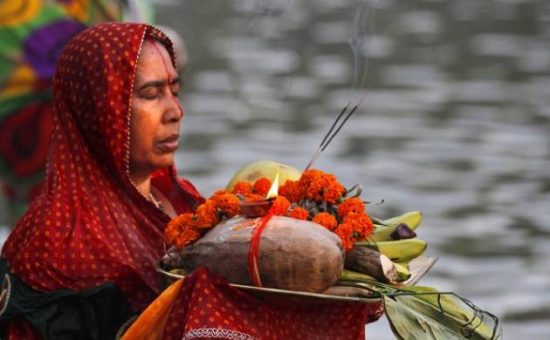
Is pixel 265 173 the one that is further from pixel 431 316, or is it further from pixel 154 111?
pixel 431 316

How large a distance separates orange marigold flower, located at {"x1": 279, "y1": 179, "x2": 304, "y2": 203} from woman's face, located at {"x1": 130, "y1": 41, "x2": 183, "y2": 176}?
32 cm

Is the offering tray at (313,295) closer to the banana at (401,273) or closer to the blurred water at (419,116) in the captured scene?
the banana at (401,273)

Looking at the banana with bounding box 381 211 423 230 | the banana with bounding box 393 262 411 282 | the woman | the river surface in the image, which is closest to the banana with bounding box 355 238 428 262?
the banana with bounding box 393 262 411 282

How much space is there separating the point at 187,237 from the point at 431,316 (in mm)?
474

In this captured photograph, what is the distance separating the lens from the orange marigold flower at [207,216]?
10.0ft

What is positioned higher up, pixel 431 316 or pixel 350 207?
pixel 350 207

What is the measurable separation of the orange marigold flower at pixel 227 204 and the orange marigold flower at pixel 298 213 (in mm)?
102

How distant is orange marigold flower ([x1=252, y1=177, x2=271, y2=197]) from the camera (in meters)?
3.21

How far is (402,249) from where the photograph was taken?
3150 mm

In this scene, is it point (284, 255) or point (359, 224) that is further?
point (359, 224)

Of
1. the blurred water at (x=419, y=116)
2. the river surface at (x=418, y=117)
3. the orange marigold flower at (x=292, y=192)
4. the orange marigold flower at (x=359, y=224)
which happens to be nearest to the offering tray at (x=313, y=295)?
the orange marigold flower at (x=359, y=224)

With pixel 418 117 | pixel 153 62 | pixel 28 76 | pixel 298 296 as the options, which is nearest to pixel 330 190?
pixel 298 296

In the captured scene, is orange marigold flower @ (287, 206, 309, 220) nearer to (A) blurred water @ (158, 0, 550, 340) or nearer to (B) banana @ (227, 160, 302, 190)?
(B) banana @ (227, 160, 302, 190)

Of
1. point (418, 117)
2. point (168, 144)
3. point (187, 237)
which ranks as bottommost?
point (418, 117)
